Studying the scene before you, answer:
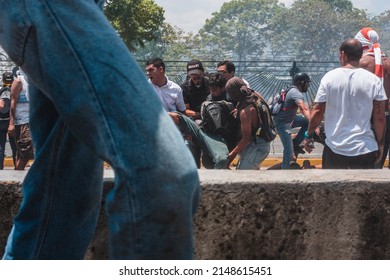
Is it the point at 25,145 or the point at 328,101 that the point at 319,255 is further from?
the point at 25,145

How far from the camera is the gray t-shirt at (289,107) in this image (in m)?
9.42

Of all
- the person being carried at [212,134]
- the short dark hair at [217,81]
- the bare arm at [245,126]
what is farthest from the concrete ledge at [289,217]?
the short dark hair at [217,81]

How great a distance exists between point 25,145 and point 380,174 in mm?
6293

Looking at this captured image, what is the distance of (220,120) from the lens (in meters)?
7.11

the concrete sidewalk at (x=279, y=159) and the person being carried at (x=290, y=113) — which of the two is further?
the concrete sidewalk at (x=279, y=159)

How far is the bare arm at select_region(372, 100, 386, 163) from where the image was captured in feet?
20.5

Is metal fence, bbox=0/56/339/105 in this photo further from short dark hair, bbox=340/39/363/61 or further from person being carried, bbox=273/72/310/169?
short dark hair, bbox=340/39/363/61

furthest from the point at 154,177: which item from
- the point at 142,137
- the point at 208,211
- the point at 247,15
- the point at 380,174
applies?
the point at 247,15

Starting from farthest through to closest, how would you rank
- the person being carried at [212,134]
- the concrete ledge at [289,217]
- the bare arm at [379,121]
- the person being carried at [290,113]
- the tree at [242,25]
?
the tree at [242,25]
the person being carried at [290,113]
the person being carried at [212,134]
the bare arm at [379,121]
the concrete ledge at [289,217]

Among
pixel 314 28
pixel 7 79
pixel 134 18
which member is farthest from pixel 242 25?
pixel 7 79

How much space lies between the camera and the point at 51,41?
5.65 ft

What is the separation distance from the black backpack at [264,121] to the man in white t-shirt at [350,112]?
1109 mm

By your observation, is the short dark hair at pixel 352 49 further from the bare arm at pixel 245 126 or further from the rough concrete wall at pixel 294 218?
the rough concrete wall at pixel 294 218
